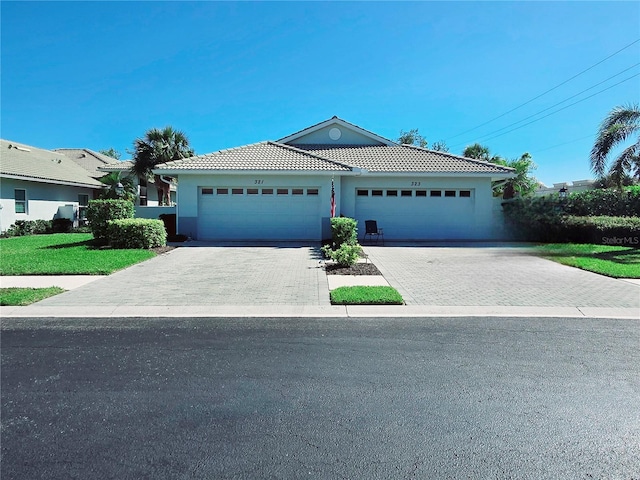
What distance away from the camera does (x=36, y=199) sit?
71.9 feet

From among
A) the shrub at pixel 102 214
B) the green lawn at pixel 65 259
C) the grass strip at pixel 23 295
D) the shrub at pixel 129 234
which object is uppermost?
the shrub at pixel 102 214

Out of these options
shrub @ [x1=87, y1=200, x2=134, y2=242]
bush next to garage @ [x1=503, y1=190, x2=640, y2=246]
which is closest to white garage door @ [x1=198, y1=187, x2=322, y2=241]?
shrub @ [x1=87, y1=200, x2=134, y2=242]

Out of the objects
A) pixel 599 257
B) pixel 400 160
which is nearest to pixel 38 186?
pixel 400 160

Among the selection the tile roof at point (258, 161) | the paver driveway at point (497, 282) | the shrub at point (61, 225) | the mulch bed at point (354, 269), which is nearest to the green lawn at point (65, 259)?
the tile roof at point (258, 161)

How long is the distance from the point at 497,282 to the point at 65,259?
1153 cm

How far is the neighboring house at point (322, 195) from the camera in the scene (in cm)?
1705

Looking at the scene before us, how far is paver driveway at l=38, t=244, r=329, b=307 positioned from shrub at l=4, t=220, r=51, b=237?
1229 centimetres

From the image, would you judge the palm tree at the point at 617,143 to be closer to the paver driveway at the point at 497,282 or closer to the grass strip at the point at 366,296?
the paver driveway at the point at 497,282

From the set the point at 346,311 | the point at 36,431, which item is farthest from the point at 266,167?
the point at 36,431

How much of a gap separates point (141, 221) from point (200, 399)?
11975 mm

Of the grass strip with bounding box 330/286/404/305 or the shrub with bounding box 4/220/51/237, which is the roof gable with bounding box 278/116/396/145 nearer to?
the shrub with bounding box 4/220/51/237

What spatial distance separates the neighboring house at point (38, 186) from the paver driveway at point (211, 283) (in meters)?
13.3

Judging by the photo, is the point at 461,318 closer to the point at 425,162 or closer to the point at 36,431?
the point at 36,431

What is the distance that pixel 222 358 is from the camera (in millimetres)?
4531
